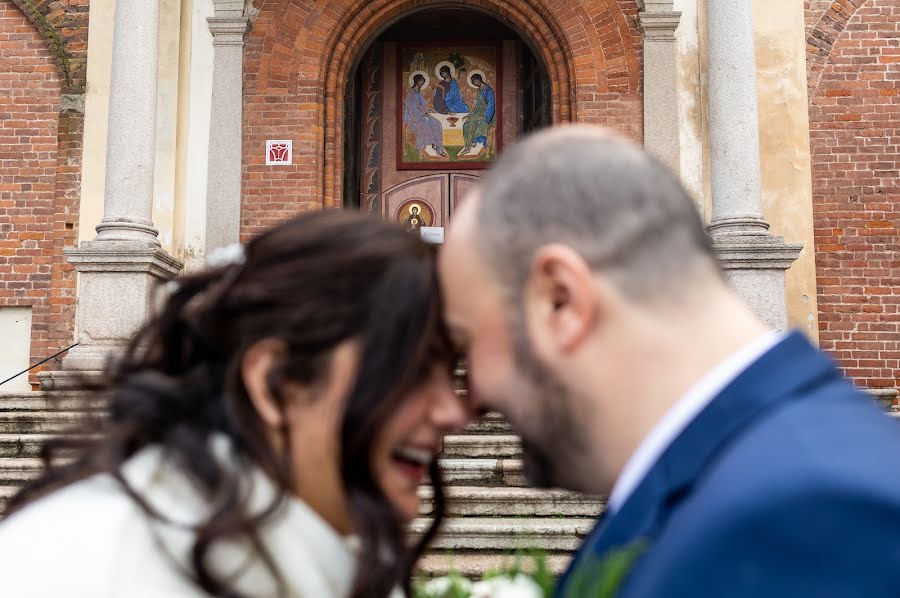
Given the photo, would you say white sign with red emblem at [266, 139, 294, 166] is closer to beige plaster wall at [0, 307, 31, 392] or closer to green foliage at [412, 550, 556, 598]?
beige plaster wall at [0, 307, 31, 392]

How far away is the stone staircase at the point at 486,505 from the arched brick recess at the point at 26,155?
12.7 feet

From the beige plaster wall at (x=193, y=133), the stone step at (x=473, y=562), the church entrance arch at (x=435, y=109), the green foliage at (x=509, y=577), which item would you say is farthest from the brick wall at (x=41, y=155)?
the green foliage at (x=509, y=577)

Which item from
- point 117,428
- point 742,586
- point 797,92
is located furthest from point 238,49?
point 742,586

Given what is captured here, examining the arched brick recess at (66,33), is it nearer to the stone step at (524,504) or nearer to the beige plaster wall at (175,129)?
the beige plaster wall at (175,129)

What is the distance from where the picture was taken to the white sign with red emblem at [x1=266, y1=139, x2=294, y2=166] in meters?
8.88

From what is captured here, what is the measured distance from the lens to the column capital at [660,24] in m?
8.74

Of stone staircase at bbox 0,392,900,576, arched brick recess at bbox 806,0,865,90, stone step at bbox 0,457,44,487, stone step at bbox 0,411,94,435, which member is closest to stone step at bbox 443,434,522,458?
stone staircase at bbox 0,392,900,576

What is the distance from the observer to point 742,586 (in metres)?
0.79

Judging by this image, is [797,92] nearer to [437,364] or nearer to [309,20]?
[309,20]

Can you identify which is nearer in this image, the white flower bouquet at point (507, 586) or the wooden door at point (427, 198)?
the white flower bouquet at point (507, 586)

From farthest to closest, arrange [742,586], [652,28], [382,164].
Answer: [382,164]
[652,28]
[742,586]

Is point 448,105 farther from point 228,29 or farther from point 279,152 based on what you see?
point 228,29

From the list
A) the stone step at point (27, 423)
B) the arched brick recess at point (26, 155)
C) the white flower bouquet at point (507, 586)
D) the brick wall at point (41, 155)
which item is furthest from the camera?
the arched brick recess at point (26, 155)

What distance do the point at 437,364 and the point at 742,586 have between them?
2.31 feet
